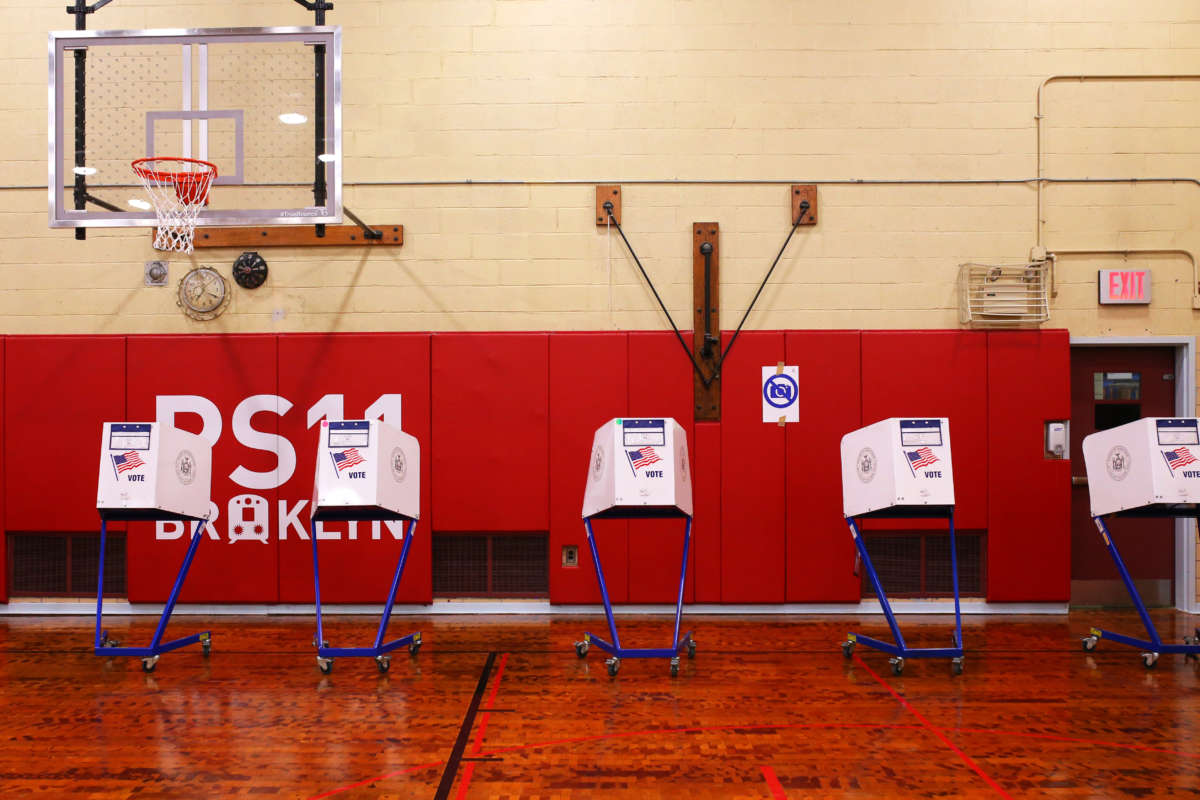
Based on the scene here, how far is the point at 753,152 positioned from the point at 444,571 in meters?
3.66

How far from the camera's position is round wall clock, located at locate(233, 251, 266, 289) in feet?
19.9

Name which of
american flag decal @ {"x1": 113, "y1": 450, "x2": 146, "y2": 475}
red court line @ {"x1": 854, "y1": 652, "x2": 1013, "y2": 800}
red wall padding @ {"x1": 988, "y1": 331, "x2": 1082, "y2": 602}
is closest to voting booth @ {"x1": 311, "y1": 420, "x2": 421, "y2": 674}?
american flag decal @ {"x1": 113, "y1": 450, "x2": 146, "y2": 475}

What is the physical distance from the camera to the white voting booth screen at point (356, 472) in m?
4.50

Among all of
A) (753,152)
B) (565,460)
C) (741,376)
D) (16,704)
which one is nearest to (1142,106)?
(753,152)

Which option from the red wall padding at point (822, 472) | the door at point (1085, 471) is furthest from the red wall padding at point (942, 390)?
the door at point (1085, 471)

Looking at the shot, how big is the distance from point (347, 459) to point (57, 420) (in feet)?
9.25

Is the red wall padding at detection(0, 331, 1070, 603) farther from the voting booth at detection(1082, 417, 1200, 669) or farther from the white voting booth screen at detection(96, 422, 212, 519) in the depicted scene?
the white voting booth screen at detection(96, 422, 212, 519)

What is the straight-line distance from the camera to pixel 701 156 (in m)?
6.09

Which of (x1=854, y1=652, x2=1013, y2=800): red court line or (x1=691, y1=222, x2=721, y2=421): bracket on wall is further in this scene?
(x1=691, y1=222, x2=721, y2=421): bracket on wall

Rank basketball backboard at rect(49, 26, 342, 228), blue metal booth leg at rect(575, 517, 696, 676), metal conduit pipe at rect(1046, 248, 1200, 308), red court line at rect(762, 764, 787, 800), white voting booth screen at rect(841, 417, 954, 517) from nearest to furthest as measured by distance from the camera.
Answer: red court line at rect(762, 764, 787, 800)
blue metal booth leg at rect(575, 517, 696, 676)
white voting booth screen at rect(841, 417, 954, 517)
basketball backboard at rect(49, 26, 342, 228)
metal conduit pipe at rect(1046, 248, 1200, 308)

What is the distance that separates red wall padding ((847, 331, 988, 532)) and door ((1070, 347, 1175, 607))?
2.46 feet

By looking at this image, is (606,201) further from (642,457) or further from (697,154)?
(642,457)

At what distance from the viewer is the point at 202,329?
607cm

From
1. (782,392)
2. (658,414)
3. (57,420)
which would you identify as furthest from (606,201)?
(57,420)
